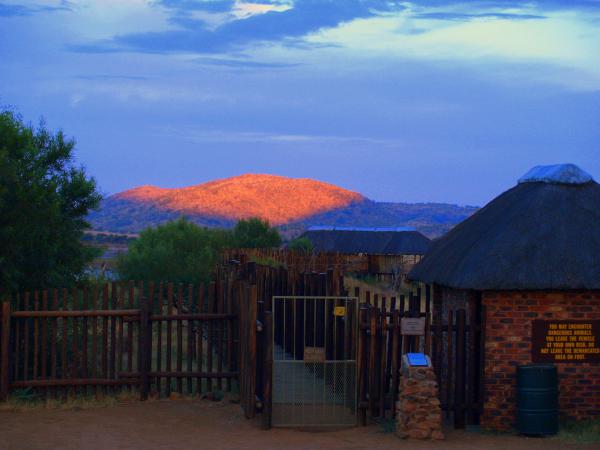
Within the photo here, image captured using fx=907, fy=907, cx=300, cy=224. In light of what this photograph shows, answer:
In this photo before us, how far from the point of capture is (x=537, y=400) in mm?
11211

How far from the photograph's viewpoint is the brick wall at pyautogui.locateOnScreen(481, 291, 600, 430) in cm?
1159

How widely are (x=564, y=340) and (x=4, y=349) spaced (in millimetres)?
7655

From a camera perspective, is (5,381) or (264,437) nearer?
(264,437)

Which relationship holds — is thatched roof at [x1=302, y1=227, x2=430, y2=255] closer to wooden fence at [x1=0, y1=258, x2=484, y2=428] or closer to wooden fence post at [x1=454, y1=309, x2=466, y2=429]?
wooden fence at [x1=0, y1=258, x2=484, y2=428]

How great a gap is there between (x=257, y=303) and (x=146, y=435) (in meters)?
2.29

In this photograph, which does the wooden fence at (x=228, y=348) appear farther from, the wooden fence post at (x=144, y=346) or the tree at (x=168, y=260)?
the tree at (x=168, y=260)

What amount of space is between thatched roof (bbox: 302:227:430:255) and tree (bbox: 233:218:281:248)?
305cm

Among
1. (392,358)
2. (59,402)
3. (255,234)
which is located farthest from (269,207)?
(392,358)

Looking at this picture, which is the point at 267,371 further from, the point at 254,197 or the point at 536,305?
the point at 254,197

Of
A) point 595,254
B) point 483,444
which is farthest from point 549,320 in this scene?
point 483,444

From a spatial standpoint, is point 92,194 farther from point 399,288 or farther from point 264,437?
point 399,288

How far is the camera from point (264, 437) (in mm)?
11070

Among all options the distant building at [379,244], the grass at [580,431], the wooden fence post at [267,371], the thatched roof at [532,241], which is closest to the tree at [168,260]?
the thatched roof at [532,241]

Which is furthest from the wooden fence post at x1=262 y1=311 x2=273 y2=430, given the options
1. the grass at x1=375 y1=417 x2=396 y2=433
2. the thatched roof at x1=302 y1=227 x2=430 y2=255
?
the thatched roof at x1=302 y1=227 x2=430 y2=255
